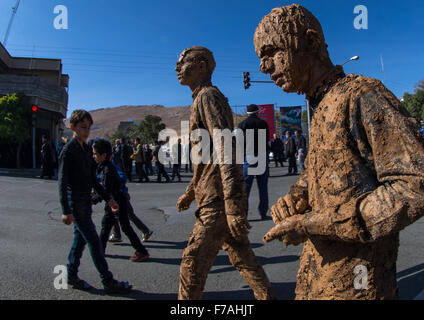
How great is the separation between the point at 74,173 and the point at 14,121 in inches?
799

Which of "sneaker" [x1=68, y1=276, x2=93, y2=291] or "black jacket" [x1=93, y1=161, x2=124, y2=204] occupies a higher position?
"black jacket" [x1=93, y1=161, x2=124, y2=204]

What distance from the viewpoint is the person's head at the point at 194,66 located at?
277 centimetres

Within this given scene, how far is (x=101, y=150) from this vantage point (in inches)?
174

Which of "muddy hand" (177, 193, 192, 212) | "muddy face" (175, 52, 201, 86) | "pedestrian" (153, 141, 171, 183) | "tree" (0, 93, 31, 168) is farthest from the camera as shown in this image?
"tree" (0, 93, 31, 168)

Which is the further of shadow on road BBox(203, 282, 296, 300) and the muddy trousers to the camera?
shadow on road BBox(203, 282, 296, 300)

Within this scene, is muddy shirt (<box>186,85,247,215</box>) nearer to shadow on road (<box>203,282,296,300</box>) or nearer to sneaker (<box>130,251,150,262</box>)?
shadow on road (<box>203,282,296,300</box>)

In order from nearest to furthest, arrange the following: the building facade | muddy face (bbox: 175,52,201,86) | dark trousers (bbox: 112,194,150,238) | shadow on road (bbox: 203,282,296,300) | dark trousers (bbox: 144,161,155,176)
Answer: muddy face (bbox: 175,52,201,86), shadow on road (bbox: 203,282,296,300), dark trousers (bbox: 112,194,150,238), dark trousers (bbox: 144,161,155,176), the building facade

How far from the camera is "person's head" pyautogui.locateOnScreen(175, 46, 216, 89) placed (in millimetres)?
2768

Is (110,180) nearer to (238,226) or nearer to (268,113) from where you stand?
(238,226)

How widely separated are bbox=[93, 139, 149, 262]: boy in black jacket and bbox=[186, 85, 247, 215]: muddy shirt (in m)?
2.09

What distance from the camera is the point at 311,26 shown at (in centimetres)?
138

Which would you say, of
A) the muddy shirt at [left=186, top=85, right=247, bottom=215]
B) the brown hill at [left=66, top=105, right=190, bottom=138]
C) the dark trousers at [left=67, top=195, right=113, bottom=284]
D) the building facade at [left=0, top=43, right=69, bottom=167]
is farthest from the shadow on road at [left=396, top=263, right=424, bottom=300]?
the brown hill at [left=66, top=105, right=190, bottom=138]

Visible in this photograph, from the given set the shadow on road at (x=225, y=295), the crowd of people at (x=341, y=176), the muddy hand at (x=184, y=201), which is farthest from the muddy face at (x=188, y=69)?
the shadow on road at (x=225, y=295)

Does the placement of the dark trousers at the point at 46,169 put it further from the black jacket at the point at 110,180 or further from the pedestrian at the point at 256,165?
the black jacket at the point at 110,180
